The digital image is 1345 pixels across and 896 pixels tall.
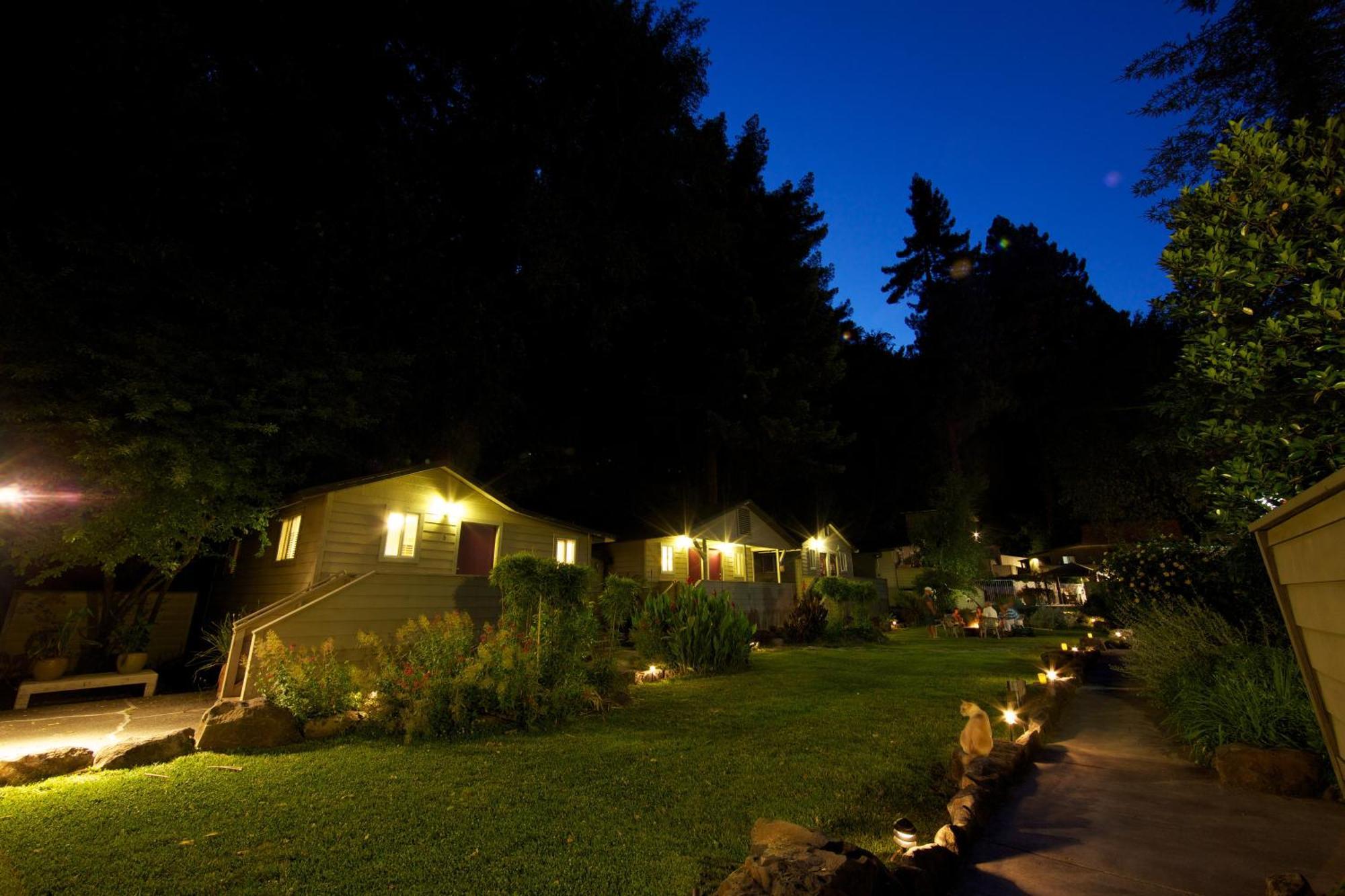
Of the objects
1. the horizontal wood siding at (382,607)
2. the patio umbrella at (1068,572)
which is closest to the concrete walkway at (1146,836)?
the horizontal wood siding at (382,607)

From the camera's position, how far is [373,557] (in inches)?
443

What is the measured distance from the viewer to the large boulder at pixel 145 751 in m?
4.69

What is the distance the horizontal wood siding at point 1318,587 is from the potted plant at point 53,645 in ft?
46.1

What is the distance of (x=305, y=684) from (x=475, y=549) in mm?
6798

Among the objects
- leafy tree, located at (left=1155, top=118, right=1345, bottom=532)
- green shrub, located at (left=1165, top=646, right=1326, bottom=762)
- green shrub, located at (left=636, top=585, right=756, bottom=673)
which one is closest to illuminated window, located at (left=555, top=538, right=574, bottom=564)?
green shrub, located at (left=636, top=585, right=756, bottom=673)

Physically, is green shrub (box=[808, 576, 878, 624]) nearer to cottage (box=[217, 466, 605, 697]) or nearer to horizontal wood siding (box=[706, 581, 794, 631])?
horizontal wood siding (box=[706, 581, 794, 631])

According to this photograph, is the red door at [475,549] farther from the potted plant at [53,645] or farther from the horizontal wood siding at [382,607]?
the potted plant at [53,645]

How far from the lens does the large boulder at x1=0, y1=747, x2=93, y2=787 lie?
4297 millimetres

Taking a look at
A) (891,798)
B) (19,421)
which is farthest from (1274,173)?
(19,421)

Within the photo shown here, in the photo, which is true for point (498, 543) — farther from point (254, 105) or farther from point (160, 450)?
point (254, 105)

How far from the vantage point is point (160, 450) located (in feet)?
27.8

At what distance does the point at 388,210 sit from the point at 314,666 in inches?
391


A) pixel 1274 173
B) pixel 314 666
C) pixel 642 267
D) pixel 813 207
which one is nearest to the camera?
pixel 1274 173

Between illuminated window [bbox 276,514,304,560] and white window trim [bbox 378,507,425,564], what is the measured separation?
5.38ft
